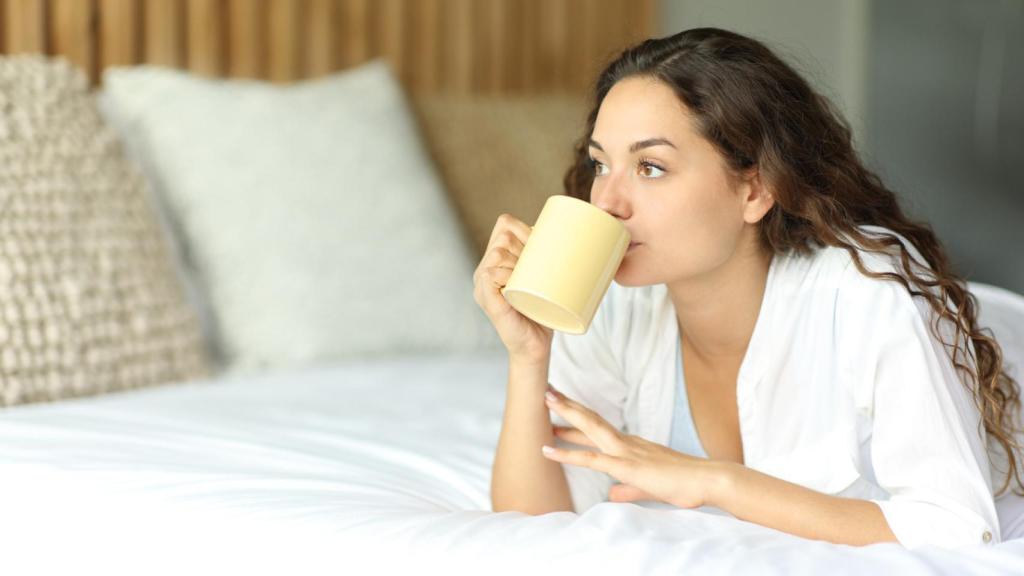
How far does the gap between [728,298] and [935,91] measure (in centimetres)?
231

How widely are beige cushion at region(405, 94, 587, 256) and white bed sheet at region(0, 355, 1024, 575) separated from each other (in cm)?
74

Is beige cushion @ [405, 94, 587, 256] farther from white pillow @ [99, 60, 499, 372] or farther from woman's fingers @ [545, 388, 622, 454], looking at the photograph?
woman's fingers @ [545, 388, 622, 454]

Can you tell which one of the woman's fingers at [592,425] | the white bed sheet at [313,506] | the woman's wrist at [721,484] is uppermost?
the woman's fingers at [592,425]

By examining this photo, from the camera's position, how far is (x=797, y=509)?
38.8 inches

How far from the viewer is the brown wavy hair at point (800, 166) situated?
1116 millimetres

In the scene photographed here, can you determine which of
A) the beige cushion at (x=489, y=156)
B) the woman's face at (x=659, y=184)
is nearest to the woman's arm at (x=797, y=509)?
the woman's face at (x=659, y=184)

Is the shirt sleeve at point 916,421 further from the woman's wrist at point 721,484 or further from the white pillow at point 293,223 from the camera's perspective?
the white pillow at point 293,223

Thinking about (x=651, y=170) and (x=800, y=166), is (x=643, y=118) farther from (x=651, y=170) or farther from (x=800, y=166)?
(x=800, y=166)

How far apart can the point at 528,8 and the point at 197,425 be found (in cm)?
168

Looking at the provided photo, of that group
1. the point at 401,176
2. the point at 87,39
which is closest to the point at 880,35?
the point at 401,176

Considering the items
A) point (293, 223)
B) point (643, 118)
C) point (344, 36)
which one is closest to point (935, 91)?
point (344, 36)

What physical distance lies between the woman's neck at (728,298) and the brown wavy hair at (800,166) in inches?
1.2

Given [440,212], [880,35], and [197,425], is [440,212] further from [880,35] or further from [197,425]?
[880,35]

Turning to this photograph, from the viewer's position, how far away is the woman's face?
109 centimetres
